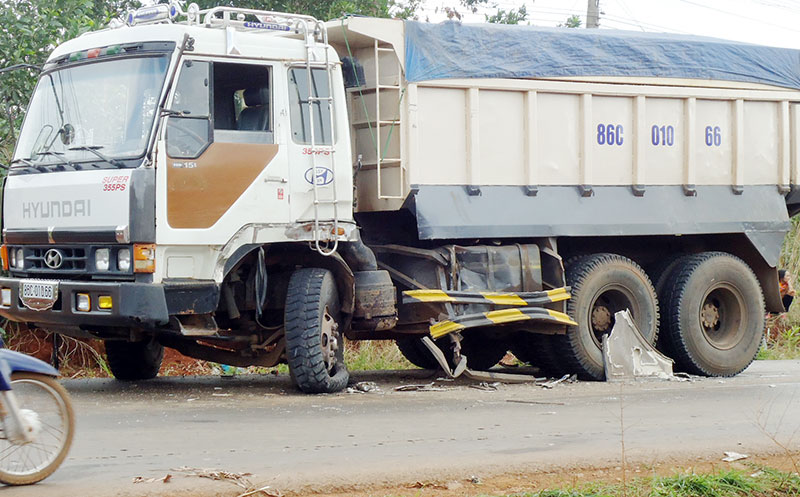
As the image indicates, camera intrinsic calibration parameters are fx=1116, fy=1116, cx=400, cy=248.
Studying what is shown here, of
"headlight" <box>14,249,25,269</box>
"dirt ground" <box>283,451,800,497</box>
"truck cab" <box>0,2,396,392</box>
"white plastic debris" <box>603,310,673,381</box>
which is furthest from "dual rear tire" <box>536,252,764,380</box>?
"headlight" <box>14,249,25,269</box>

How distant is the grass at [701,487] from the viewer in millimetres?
5594

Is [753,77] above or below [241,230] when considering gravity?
above

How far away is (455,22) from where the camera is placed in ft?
33.0

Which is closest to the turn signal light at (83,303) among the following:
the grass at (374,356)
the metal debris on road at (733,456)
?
the metal debris on road at (733,456)

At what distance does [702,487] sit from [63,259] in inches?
192

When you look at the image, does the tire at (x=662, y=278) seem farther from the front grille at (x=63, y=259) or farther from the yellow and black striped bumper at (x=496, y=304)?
the front grille at (x=63, y=259)

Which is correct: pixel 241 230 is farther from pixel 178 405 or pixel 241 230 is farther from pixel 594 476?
pixel 594 476

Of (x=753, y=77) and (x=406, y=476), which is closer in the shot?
(x=406, y=476)

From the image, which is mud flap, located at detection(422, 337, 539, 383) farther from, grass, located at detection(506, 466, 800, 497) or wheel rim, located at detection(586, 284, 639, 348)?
grass, located at detection(506, 466, 800, 497)

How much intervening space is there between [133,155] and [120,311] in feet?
3.70

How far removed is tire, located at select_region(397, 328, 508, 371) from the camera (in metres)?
11.8

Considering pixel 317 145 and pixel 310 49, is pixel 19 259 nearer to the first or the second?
pixel 317 145

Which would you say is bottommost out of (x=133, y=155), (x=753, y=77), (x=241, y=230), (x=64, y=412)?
(x=64, y=412)

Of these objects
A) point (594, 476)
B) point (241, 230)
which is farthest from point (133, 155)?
point (594, 476)
